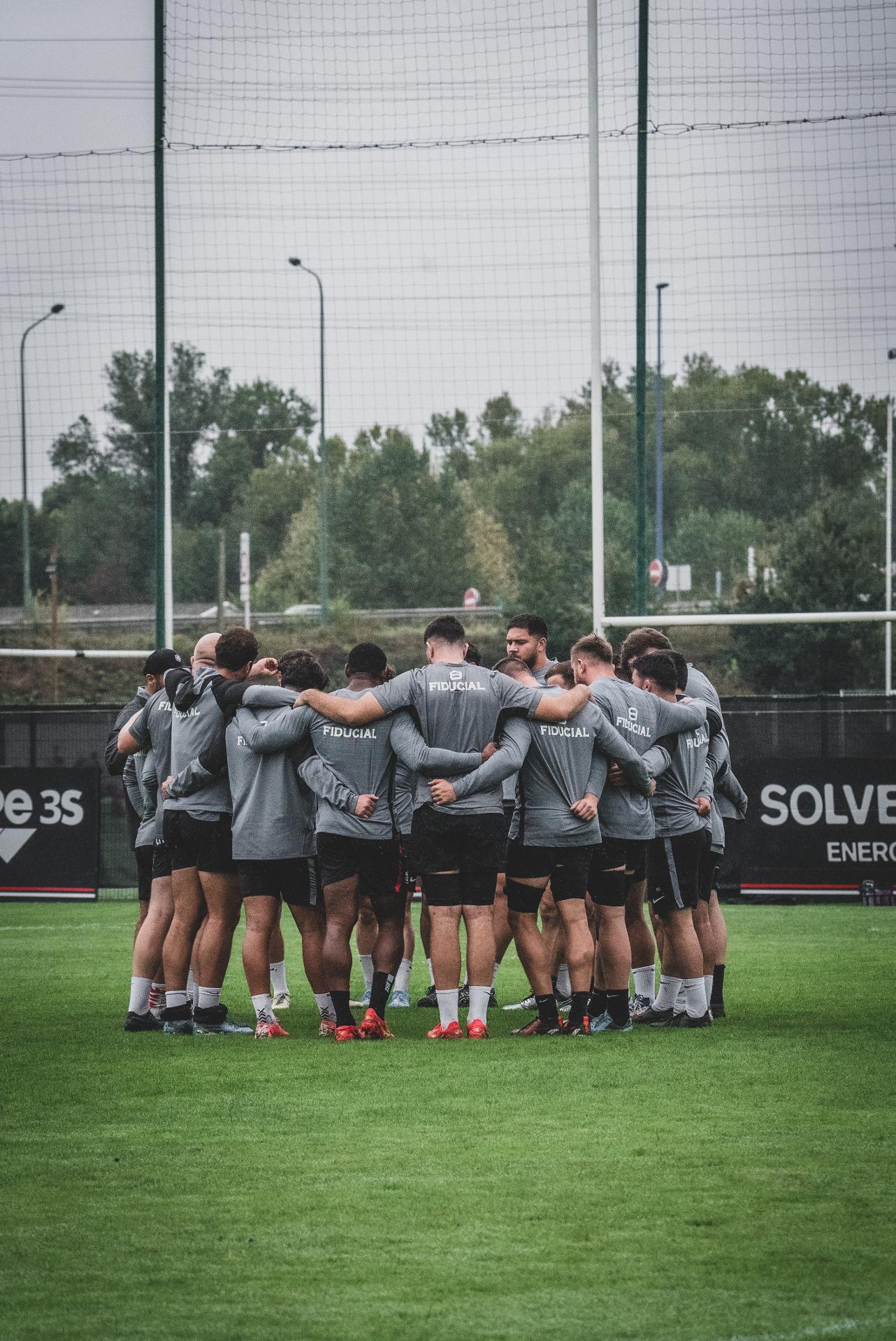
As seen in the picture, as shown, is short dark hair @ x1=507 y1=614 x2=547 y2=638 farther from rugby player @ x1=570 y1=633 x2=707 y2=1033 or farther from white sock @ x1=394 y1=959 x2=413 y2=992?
white sock @ x1=394 y1=959 x2=413 y2=992

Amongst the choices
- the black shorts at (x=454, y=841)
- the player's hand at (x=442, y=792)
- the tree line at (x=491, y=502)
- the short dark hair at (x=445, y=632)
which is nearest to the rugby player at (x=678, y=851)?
the black shorts at (x=454, y=841)

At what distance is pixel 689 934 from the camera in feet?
24.9

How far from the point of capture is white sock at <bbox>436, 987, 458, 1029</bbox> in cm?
744

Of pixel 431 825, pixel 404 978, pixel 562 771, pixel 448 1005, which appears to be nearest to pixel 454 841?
pixel 431 825

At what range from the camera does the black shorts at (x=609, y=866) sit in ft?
25.1

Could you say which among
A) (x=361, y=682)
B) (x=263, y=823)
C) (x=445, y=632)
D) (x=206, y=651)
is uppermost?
(x=445, y=632)

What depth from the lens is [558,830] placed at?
7.44m

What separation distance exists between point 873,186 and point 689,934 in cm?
895

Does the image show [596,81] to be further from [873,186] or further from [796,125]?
[873,186]

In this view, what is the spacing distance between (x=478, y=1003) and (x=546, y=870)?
2.27 feet

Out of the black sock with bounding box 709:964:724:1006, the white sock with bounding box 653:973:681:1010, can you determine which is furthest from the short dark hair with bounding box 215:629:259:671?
the black sock with bounding box 709:964:724:1006

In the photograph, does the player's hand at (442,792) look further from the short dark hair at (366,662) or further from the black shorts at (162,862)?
the black shorts at (162,862)

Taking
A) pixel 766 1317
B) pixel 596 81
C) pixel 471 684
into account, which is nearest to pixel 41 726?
pixel 596 81

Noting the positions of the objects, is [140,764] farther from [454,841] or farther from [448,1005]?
[448,1005]
